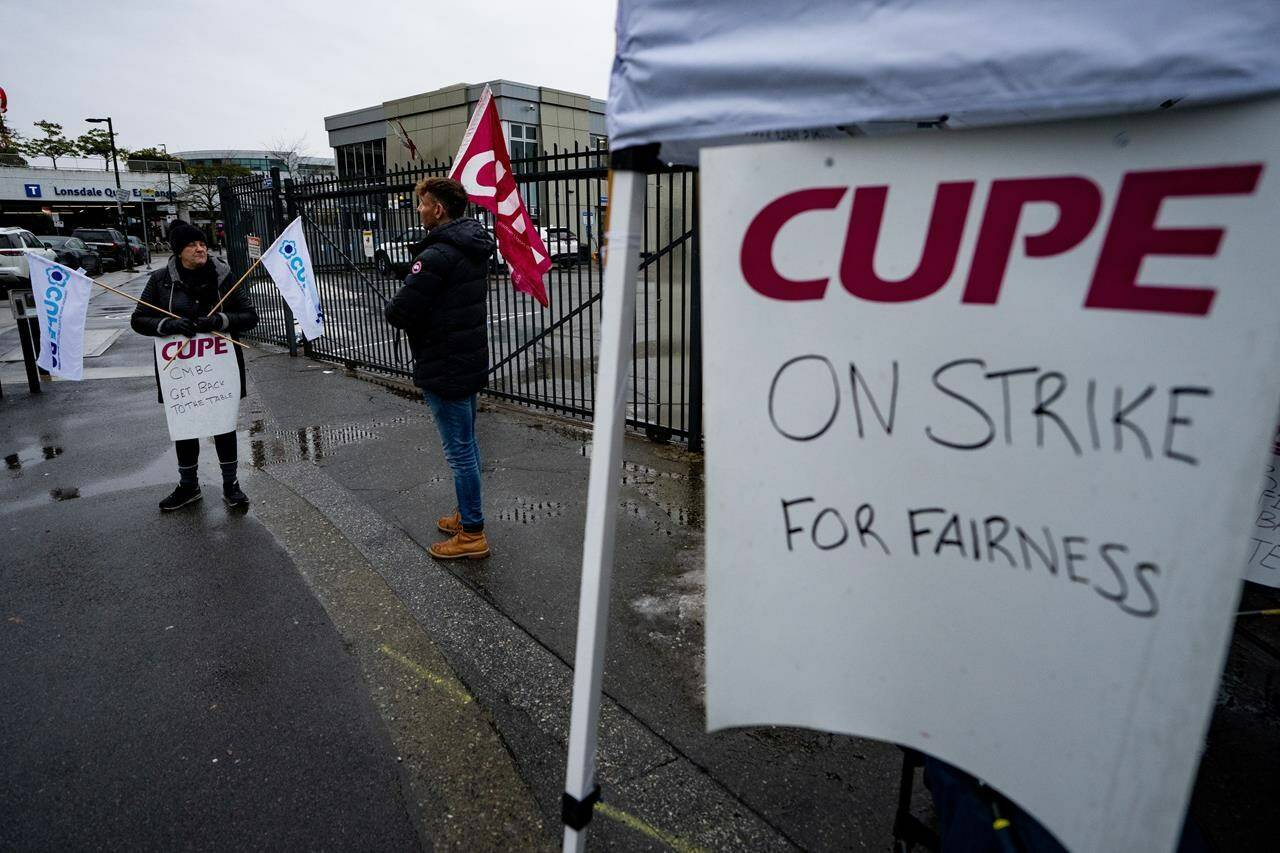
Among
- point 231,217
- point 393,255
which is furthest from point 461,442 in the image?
point 231,217

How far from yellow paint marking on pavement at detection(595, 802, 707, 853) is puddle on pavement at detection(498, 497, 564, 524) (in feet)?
8.36

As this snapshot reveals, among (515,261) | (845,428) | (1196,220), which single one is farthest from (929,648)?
(515,261)

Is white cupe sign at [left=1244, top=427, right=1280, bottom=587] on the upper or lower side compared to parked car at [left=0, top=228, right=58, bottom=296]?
lower

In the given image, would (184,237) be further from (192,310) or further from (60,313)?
(60,313)

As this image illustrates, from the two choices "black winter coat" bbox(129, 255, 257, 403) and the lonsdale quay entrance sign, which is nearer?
the lonsdale quay entrance sign

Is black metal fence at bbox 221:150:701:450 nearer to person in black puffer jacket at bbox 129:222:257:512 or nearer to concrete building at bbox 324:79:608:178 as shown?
person in black puffer jacket at bbox 129:222:257:512

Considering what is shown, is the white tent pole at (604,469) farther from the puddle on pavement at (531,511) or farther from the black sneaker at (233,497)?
the black sneaker at (233,497)

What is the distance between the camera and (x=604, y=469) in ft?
5.56

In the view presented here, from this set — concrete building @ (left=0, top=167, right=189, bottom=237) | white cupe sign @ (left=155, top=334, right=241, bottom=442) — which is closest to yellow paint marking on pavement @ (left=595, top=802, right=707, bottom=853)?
white cupe sign @ (left=155, top=334, right=241, bottom=442)

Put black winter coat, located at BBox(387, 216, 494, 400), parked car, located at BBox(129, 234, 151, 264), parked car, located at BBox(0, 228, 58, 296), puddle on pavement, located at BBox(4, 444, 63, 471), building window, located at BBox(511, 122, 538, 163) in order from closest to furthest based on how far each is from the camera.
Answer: black winter coat, located at BBox(387, 216, 494, 400)
puddle on pavement, located at BBox(4, 444, 63, 471)
parked car, located at BBox(0, 228, 58, 296)
parked car, located at BBox(129, 234, 151, 264)
building window, located at BBox(511, 122, 538, 163)

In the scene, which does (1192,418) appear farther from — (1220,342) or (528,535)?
(528,535)

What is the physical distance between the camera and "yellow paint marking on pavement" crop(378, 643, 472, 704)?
3.08 metres

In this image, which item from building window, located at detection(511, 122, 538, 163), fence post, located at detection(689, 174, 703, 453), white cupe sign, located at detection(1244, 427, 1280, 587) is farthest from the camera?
building window, located at detection(511, 122, 538, 163)

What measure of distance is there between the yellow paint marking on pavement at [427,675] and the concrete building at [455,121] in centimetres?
3545
